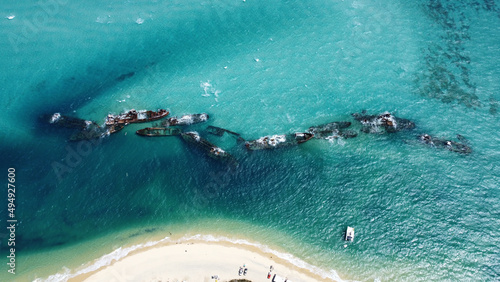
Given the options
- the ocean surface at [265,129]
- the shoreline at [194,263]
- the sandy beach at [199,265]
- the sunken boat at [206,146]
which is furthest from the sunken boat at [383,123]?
the sandy beach at [199,265]

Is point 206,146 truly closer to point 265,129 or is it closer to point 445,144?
point 265,129

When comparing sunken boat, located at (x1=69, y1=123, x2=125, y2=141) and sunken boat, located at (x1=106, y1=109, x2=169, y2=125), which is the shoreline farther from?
sunken boat, located at (x1=106, y1=109, x2=169, y2=125)

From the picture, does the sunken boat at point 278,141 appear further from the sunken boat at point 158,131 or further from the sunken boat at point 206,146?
the sunken boat at point 158,131

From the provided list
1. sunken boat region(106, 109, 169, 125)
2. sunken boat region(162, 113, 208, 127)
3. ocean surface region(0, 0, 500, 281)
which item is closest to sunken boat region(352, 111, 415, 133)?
ocean surface region(0, 0, 500, 281)

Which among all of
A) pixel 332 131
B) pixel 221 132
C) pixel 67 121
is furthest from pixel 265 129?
pixel 67 121

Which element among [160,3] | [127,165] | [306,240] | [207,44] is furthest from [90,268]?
[160,3]
